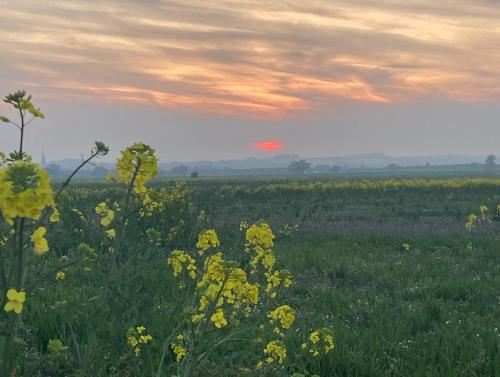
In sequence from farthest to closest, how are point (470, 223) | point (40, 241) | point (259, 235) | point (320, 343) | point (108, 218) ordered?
point (470, 223) → point (320, 343) → point (259, 235) → point (108, 218) → point (40, 241)

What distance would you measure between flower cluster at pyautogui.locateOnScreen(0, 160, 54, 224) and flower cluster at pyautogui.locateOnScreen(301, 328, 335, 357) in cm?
304

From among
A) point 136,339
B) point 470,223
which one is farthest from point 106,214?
point 470,223

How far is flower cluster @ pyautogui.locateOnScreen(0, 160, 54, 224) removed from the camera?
1.70 metres

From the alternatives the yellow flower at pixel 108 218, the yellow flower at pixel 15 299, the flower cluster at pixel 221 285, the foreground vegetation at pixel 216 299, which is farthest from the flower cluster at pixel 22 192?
the flower cluster at pixel 221 285

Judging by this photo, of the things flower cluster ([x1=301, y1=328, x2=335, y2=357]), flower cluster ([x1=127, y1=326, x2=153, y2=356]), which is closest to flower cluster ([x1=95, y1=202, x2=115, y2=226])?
flower cluster ([x1=127, y1=326, x2=153, y2=356])

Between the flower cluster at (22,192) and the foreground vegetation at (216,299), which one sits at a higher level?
the flower cluster at (22,192)

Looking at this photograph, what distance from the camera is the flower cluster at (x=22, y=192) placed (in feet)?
5.57

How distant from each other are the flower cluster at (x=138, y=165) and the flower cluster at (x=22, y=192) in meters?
0.78

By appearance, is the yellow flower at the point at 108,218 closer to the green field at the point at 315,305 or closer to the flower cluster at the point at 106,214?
the flower cluster at the point at 106,214

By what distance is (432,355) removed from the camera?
181 inches

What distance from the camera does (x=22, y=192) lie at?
168 centimetres

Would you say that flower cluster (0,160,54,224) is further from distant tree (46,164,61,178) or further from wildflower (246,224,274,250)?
wildflower (246,224,274,250)

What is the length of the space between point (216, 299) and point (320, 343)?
8.69 feet

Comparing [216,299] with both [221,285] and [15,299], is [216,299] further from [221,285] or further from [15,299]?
[15,299]
